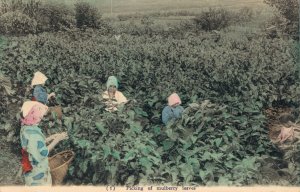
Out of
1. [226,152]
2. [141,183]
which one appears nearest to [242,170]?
[226,152]

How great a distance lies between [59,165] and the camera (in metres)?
6.08

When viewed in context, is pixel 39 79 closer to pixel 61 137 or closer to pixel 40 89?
pixel 40 89

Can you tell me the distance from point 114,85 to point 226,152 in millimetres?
1486

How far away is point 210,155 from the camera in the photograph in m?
5.73

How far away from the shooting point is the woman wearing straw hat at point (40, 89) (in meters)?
6.59

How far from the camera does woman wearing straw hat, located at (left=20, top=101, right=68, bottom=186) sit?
5.82 metres

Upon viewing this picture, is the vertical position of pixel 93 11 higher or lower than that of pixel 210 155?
higher

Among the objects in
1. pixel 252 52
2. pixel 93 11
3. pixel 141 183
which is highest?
pixel 93 11

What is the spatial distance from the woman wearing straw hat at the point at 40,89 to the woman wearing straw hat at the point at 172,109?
124 centimetres

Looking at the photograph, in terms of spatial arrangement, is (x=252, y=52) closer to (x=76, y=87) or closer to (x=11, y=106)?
(x=76, y=87)

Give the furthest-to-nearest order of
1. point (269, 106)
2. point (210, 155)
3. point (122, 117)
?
point (269, 106) < point (122, 117) < point (210, 155)

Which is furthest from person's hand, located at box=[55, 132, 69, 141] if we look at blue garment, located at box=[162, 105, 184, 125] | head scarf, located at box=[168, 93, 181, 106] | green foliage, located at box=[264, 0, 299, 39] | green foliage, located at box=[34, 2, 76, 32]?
green foliage, located at box=[264, 0, 299, 39]

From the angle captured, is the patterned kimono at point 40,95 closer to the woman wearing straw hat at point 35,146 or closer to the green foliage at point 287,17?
the woman wearing straw hat at point 35,146

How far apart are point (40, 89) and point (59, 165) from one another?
97 cm
